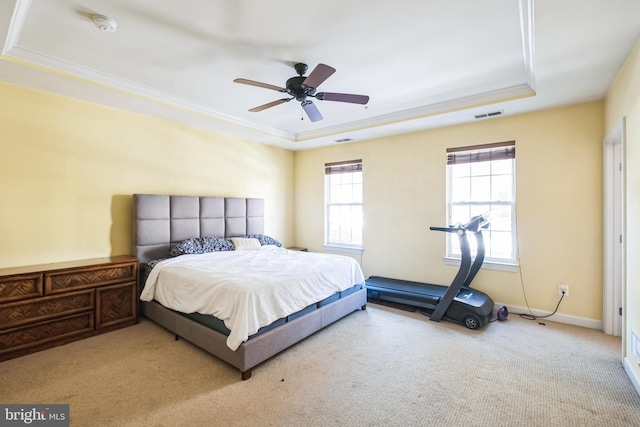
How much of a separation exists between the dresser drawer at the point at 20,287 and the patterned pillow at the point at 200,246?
52.2 inches

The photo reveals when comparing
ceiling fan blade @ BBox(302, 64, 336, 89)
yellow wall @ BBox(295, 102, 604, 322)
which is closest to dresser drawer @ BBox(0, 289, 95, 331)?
ceiling fan blade @ BBox(302, 64, 336, 89)

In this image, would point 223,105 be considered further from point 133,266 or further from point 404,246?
point 404,246

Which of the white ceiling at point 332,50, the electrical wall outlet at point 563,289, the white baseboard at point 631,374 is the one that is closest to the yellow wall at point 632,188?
the white baseboard at point 631,374

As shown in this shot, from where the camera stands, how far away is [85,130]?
11.4ft

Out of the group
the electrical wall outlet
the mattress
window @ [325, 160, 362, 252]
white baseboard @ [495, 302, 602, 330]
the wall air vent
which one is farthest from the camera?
window @ [325, 160, 362, 252]

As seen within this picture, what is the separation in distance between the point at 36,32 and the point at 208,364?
10.0 ft

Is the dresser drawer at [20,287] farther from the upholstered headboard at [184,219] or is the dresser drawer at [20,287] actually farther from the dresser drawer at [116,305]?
the upholstered headboard at [184,219]

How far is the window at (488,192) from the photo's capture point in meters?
3.87

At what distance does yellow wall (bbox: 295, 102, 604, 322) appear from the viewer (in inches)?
132

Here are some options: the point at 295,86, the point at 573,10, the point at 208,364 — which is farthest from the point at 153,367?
the point at 573,10

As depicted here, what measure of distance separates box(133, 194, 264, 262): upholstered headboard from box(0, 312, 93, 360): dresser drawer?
89cm

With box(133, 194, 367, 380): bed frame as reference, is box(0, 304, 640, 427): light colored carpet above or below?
below

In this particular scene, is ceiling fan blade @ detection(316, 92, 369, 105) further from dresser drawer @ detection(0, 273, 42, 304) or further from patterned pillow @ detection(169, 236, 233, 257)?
dresser drawer @ detection(0, 273, 42, 304)
